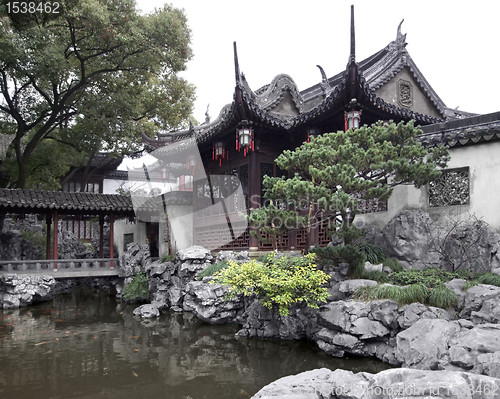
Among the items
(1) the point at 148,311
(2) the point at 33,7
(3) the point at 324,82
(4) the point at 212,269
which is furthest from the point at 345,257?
(2) the point at 33,7

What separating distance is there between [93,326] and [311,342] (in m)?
5.51

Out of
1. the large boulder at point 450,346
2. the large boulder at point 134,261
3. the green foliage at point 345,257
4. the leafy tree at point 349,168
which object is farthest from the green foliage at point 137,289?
the large boulder at point 450,346

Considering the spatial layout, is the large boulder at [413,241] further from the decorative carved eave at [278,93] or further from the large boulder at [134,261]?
the large boulder at [134,261]

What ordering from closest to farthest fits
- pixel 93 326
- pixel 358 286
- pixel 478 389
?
pixel 478 389, pixel 358 286, pixel 93 326

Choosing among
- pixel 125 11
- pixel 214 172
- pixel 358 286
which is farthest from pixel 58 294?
pixel 358 286

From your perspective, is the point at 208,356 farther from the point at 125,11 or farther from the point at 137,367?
the point at 125,11

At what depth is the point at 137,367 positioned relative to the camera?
655 cm

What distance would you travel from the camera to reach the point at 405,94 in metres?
11.7

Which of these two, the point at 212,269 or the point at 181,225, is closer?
the point at 212,269

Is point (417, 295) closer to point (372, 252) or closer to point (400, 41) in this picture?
point (372, 252)

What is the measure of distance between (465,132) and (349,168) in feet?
9.62

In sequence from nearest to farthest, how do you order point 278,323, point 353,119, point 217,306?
point 278,323, point 353,119, point 217,306

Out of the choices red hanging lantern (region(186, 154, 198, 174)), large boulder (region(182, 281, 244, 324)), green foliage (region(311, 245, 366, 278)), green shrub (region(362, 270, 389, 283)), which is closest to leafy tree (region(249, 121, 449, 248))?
green foliage (region(311, 245, 366, 278))

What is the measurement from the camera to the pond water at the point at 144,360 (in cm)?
564
